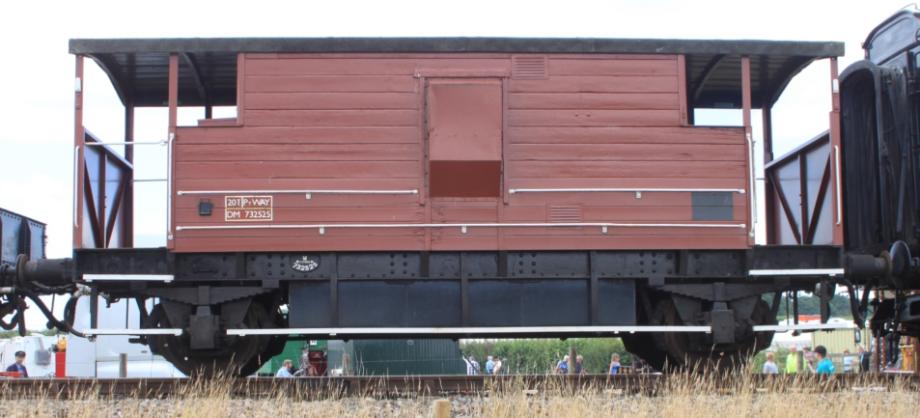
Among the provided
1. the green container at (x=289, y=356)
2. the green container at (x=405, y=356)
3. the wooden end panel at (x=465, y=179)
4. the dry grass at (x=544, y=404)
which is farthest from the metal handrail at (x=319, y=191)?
the green container at (x=289, y=356)

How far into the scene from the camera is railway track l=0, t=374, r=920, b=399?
980 cm

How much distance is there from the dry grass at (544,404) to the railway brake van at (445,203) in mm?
1050

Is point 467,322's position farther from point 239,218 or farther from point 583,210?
point 239,218

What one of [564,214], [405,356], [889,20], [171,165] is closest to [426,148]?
[564,214]

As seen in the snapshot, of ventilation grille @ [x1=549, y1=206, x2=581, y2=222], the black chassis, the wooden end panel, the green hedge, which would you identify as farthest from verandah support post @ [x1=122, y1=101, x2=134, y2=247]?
the green hedge

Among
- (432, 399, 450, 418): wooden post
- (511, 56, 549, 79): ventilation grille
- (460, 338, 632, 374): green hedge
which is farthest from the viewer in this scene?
(460, 338, 632, 374): green hedge

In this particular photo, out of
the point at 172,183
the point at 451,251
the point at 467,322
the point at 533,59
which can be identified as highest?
the point at 533,59

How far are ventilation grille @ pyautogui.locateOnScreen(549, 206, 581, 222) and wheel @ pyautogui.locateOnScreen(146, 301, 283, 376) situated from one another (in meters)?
3.40

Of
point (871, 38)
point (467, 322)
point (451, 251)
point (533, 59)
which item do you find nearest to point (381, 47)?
point (533, 59)

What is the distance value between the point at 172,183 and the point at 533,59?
13.7ft

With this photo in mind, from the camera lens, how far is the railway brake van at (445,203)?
10625mm

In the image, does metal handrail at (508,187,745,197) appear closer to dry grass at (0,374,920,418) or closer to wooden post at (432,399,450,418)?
dry grass at (0,374,920,418)

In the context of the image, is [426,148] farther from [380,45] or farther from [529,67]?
[529,67]

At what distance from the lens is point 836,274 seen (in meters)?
10.9
